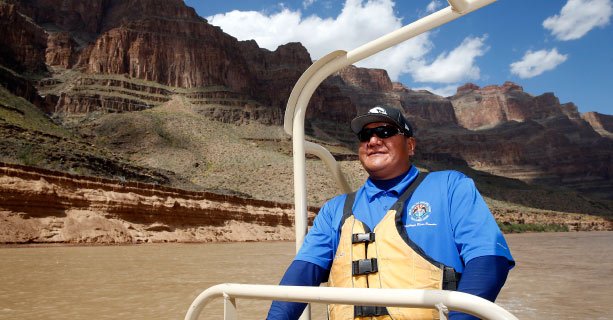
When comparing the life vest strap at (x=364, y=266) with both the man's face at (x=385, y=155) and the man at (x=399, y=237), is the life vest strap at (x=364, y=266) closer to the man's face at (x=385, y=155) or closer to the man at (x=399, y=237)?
the man at (x=399, y=237)

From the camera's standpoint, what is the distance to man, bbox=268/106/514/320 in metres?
1.74

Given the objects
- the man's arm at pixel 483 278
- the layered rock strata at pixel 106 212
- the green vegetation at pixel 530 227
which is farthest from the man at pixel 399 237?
the green vegetation at pixel 530 227

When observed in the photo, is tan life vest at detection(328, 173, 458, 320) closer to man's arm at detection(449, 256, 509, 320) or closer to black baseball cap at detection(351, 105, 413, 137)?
man's arm at detection(449, 256, 509, 320)

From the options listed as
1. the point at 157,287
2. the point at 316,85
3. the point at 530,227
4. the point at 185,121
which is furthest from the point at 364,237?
the point at 185,121

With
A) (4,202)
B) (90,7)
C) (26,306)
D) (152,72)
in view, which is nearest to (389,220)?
(26,306)

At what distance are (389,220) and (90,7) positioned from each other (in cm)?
15069

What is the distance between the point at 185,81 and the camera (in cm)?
10681

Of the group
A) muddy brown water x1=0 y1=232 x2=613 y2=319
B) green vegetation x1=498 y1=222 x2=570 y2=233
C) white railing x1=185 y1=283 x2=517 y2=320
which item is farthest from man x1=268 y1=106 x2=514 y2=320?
green vegetation x1=498 y1=222 x2=570 y2=233

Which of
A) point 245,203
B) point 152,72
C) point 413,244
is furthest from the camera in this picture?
point 152,72

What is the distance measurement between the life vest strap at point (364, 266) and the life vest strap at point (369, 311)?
14 centimetres

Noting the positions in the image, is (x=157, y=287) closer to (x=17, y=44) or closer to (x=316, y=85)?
(x=316, y=85)

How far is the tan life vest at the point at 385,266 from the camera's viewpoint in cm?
181

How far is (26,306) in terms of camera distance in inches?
261

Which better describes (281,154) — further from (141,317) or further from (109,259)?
(141,317)
